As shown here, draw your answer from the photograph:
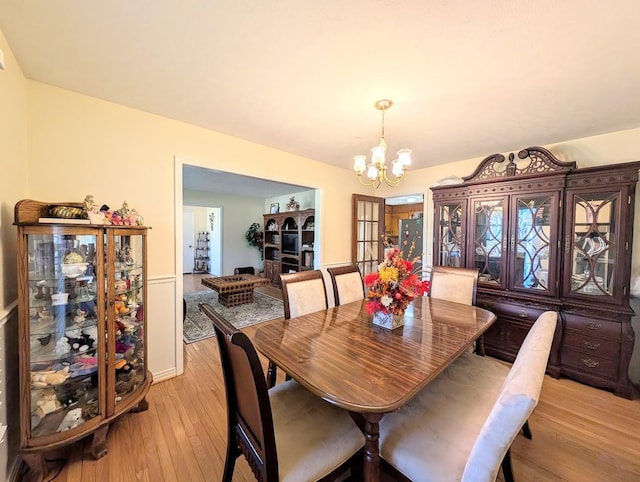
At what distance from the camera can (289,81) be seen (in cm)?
171

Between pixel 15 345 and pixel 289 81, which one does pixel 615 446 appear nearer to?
pixel 289 81

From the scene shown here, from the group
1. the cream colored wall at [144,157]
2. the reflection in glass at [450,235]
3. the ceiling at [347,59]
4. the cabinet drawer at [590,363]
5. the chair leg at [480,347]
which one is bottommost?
the cabinet drawer at [590,363]

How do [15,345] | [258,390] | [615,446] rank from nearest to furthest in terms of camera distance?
[258,390] < [15,345] < [615,446]

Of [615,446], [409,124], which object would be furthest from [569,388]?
[409,124]

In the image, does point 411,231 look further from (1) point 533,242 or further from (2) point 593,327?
(2) point 593,327

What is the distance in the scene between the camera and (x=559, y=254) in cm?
246

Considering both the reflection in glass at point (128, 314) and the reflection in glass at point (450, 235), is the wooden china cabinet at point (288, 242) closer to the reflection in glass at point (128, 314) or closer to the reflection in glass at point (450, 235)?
the reflection in glass at point (450, 235)

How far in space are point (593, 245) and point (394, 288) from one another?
2.23m

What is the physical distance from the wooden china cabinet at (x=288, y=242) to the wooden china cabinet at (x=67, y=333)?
4.04 meters

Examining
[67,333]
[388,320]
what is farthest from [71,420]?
[388,320]

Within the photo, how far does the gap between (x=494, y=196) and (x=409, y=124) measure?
1.38 metres

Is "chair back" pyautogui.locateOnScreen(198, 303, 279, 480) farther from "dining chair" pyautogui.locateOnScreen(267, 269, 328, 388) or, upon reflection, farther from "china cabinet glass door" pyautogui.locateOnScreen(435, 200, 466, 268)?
"china cabinet glass door" pyautogui.locateOnScreen(435, 200, 466, 268)

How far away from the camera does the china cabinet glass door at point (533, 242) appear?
8.18 ft

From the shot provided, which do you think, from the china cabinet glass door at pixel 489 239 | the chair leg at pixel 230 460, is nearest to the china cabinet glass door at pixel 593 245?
the china cabinet glass door at pixel 489 239
